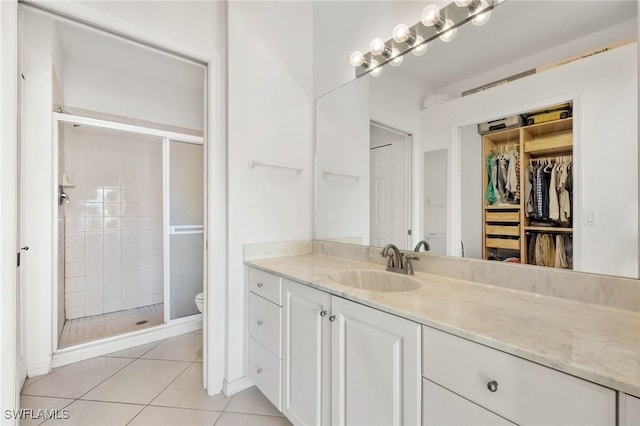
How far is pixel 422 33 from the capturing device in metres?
1.50

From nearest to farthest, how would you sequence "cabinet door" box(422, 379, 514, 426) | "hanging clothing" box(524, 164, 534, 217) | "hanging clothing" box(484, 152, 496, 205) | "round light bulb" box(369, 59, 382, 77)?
"cabinet door" box(422, 379, 514, 426)
"hanging clothing" box(524, 164, 534, 217)
"hanging clothing" box(484, 152, 496, 205)
"round light bulb" box(369, 59, 382, 77)

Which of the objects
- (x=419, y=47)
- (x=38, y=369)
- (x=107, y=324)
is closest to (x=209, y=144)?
(x=419, y=47)

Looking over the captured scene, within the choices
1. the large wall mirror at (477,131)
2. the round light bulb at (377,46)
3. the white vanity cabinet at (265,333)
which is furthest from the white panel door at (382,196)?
the white vanity cabinet at (265,333)

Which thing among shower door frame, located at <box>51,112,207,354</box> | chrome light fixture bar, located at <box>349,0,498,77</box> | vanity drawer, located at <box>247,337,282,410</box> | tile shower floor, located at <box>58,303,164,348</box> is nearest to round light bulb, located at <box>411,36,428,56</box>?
chrome light fixture bar, located at <box>349,0,498,77</box>

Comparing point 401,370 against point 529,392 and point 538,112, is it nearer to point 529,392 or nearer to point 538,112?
point 529,392

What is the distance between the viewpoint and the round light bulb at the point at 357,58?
180cm

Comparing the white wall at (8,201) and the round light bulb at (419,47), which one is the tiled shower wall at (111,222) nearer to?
the white wall at (8,201)

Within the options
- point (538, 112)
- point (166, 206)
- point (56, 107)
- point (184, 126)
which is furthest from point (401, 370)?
point (184, 126)

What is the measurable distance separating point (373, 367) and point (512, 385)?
1.44ft

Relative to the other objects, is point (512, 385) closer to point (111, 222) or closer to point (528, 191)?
point (528, 191)

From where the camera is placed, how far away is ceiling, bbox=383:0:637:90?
1000mm

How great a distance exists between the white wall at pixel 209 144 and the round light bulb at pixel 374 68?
94 cm

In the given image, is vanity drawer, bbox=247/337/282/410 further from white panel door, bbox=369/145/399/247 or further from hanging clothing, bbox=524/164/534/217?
hanging clothing, bbox=524/164/534/217

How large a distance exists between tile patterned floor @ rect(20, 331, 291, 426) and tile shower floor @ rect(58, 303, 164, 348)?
14.8 inches
